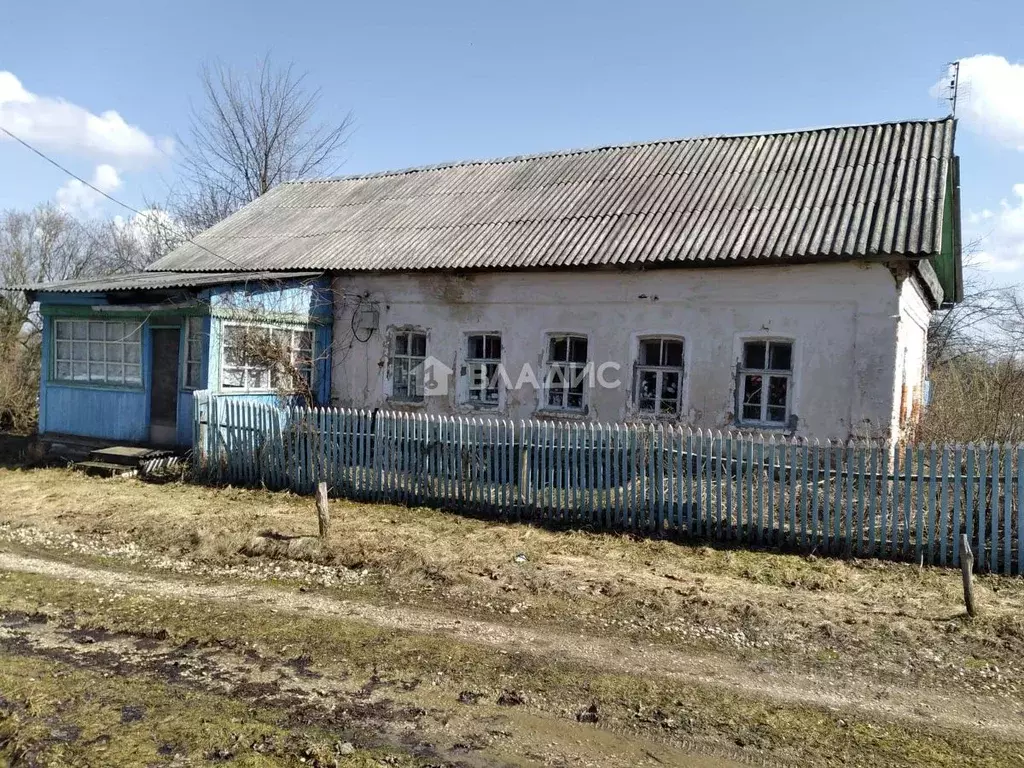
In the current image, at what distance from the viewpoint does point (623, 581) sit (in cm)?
630

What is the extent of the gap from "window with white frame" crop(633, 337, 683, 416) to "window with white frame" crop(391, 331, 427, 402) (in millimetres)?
3881

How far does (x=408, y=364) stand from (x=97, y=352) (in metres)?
5.41

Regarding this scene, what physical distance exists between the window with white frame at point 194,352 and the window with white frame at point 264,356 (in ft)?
1.18

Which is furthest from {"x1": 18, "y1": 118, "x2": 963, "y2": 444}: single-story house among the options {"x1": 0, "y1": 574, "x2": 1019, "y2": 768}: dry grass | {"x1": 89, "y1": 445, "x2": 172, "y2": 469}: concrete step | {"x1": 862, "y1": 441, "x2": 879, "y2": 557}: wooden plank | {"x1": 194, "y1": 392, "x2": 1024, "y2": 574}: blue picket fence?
{"x1": 0, "y1": 574, "x2": 1019, "y2": 768}: dry grass

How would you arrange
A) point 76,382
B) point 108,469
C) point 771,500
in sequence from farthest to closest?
A: point 76,382 → point 108,469 → point 771,500

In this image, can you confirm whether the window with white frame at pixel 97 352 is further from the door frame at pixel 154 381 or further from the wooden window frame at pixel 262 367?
the wooden window frame at pixel 262 367

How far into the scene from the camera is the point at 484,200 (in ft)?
46.5

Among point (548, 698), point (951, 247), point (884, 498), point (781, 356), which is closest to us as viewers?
point (548, 698)

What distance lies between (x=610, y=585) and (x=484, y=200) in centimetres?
974

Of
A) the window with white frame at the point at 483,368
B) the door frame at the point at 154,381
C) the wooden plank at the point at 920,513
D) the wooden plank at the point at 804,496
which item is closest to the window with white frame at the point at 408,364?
the window with white frame at the point at 483,368

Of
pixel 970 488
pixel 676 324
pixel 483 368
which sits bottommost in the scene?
pixel 970 488

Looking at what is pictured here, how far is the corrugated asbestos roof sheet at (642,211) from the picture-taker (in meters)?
9.95

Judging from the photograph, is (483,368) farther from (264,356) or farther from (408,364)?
(264,356)

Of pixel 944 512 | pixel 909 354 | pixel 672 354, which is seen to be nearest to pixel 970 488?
pixel 944 512
